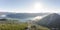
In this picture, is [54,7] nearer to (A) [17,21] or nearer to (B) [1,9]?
(A) [17,21]

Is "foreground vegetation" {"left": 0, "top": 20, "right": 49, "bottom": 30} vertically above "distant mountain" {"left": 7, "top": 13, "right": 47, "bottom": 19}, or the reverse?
"distant mountain" {"left": 7, "top": 13, "right": 47, "bottom": 19}

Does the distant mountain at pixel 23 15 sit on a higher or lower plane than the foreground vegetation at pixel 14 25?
higher

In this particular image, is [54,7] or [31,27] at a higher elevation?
[54,7]

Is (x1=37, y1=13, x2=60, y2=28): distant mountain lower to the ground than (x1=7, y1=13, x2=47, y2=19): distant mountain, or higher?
lower

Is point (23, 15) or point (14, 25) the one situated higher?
point (23, 15)

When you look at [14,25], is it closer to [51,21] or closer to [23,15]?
[23,15]

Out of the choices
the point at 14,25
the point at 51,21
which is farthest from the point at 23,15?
the point at 51,21

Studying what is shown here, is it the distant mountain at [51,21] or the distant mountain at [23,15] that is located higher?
the distant mountain at [23,15]

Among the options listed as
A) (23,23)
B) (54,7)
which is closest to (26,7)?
(23,23)
